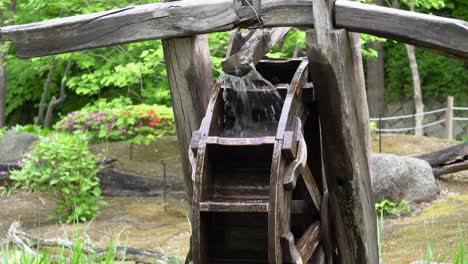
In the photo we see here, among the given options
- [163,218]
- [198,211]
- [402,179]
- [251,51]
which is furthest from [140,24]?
[402,179]

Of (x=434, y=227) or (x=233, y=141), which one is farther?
(x=434, y=227)

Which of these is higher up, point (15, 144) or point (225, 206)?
point (225, 206)

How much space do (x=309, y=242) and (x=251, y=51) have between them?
1.18 metres

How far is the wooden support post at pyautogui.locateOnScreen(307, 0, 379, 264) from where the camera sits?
3467mm

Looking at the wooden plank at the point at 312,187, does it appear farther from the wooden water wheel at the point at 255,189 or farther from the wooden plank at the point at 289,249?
the wooden plank at the point at 289,249

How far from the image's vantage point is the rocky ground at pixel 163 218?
22.9 feet

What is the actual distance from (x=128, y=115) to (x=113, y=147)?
6.38 feet

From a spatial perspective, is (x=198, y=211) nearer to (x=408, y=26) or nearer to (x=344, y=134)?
(x=344, y=134)

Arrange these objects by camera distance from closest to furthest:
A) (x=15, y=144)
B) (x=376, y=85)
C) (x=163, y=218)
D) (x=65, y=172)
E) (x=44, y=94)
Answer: (x=65, y=172)
(x=163, y=218)
(x=15, y=144)
(x=44, y=94)
(x=376, y=85)

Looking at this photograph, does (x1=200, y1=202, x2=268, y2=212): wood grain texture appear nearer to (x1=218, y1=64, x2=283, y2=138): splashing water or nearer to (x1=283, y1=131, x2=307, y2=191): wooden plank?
(x1=283, y1=131, x2=307, y2=191): wooden plank

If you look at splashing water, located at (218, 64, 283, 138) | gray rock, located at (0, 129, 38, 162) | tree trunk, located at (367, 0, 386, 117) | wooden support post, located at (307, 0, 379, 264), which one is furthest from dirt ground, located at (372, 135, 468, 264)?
gray rock, located at (0, 129, 38, 162)

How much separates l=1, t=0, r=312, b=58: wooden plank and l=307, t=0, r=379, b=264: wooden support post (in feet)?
0.79

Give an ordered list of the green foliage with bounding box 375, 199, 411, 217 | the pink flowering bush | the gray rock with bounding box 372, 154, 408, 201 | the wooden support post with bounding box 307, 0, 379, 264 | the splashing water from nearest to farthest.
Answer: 1. the wooden support post with bounding box 307, 0, 379, 264
2. the splashing water
3. the green foliage with bounding box 375, 199, 411, 217
4. the gray rock with bounding box 372, 154, 408, 201
5. the pink flowering bush

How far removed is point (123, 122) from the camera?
10109 millimetres
